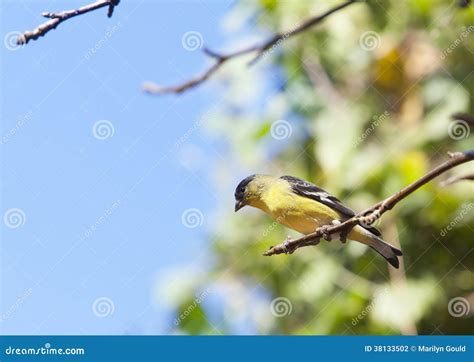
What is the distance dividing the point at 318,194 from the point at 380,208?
111 centimetres

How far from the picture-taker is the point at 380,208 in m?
1.41

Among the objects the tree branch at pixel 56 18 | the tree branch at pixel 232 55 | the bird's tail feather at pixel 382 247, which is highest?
the tree branch at pixel 56 18

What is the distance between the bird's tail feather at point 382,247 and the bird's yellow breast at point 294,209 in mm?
119

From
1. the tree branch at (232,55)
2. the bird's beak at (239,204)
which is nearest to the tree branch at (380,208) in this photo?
the tree branch at (232,55)

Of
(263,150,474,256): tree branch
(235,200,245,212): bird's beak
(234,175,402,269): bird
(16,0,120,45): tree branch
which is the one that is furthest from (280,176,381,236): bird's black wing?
(16,0,120,45): tree branch

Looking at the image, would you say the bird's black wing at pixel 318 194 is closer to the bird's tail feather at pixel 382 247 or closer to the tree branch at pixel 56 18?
the bird's tail feather at pixel 382 247

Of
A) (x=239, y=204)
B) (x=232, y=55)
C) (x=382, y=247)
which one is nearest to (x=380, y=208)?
(x=232, y=55)

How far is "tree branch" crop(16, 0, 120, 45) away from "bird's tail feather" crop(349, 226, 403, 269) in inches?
43.7

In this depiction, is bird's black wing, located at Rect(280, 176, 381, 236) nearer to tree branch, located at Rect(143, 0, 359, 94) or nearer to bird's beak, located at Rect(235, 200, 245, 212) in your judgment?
bird's beak, located at Rect(235, 200, 245, 212)

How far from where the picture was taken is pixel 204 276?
2875 millimetres

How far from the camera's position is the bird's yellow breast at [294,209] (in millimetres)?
2432

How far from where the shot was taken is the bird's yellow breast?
95.7 inches

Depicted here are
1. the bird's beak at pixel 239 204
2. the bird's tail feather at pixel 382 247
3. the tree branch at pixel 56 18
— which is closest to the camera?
the tree branch at pixel 56 18

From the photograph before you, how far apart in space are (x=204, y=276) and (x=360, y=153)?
0.75 meters
